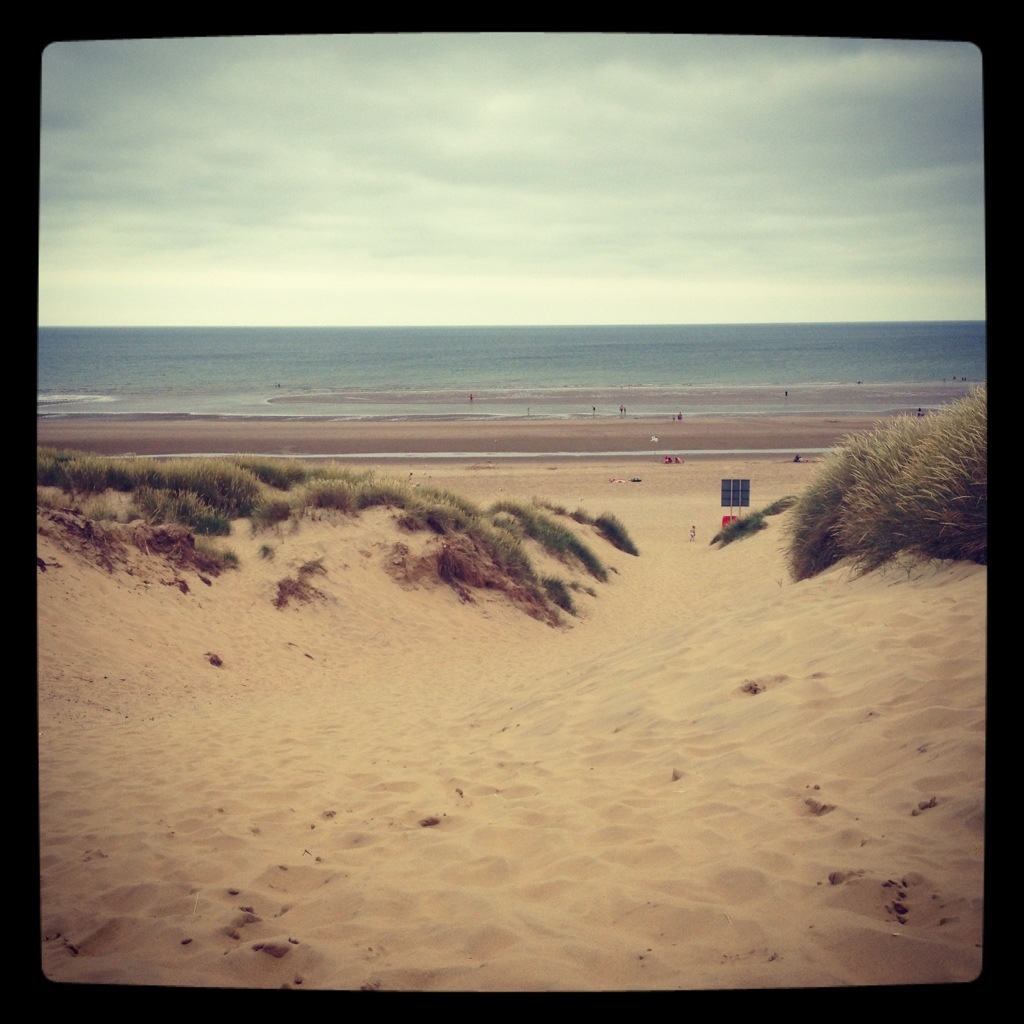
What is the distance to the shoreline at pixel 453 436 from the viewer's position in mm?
33906

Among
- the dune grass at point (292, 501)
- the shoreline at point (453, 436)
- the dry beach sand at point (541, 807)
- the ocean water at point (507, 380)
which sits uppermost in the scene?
the ocean water at point (507, 380)

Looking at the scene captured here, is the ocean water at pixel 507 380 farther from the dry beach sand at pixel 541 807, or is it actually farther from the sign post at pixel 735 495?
the dry beach sand at pixel 541 807

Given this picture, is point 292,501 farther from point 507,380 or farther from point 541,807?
point 507,380

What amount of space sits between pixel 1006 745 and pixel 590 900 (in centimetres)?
158

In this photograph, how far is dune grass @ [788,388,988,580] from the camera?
5859mm

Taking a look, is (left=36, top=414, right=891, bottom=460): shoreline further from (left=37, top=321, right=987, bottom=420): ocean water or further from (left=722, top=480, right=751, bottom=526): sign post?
(left=722, top=480, right=751, bottom=526): sign post

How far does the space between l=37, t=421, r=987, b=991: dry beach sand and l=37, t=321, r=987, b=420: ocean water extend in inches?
1304

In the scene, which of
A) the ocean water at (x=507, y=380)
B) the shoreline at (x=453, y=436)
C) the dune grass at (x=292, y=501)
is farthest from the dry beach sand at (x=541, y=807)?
the ocean water at (x=507, y=380)

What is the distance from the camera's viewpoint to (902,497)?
662 cm

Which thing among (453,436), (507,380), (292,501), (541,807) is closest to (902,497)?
(541,807)

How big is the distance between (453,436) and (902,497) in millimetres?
33005

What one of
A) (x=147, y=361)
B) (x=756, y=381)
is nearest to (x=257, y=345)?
(x=147, y=361)

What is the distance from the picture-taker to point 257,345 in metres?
132

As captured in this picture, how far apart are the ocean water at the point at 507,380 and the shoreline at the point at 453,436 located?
3.82 metres
